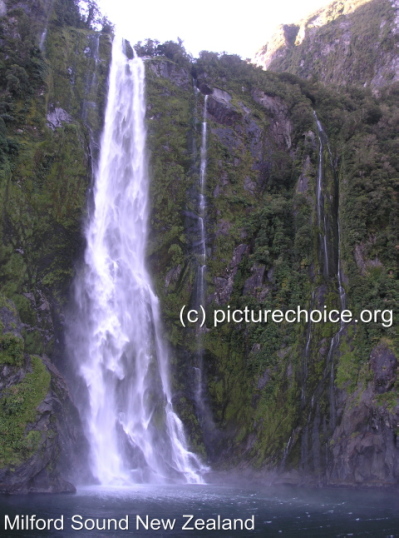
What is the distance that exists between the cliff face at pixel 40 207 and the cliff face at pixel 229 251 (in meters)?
0.09

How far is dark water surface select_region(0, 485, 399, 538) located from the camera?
1078 centimetres

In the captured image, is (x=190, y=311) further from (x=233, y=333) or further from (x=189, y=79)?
(x=189, y=79)

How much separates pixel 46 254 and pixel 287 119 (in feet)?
63.3

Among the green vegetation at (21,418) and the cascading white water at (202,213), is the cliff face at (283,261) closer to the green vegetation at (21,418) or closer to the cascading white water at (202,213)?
the cascading white water at (202,213)

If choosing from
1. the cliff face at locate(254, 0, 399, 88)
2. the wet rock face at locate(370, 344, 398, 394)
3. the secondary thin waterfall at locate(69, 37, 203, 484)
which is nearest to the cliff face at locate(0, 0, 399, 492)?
the wet rock face at locate(370, 344, 398, 394)

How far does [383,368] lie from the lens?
59.8ft

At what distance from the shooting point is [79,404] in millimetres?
20469

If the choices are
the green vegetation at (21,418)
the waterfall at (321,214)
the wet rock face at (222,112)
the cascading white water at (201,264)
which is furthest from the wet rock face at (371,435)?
the wet rock face at (222,112)

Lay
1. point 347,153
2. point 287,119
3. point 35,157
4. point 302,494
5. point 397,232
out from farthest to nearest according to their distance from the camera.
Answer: point 287,119, point 347,153, point 35,157, point 397,232, point 302,494

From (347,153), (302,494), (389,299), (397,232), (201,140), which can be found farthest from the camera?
(201,140)

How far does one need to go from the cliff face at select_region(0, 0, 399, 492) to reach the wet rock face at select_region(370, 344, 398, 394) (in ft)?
0.18

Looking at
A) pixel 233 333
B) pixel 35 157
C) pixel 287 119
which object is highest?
pixel 287 119

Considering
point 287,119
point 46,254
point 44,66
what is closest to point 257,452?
point 46,254

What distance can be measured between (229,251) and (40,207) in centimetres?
1035
